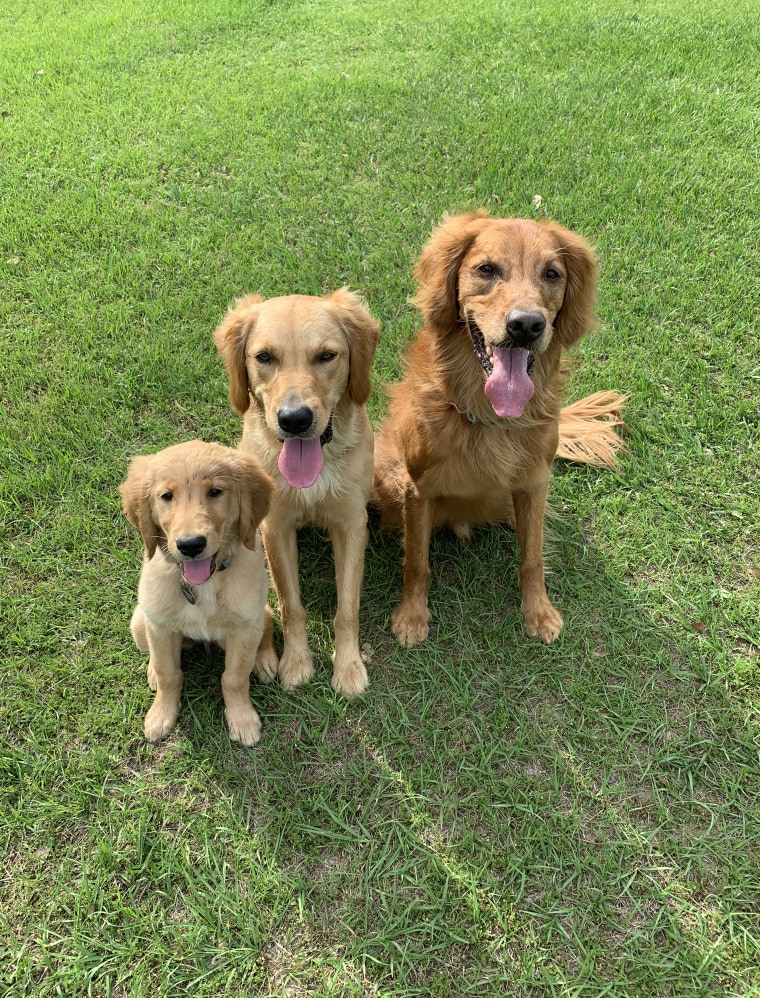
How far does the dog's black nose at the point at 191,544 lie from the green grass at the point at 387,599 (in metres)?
0.91

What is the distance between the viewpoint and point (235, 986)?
2.18m

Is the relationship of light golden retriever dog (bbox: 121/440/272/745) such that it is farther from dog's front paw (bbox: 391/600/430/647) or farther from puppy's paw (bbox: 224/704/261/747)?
dog's front paw (bbox: 391/600/430/647)

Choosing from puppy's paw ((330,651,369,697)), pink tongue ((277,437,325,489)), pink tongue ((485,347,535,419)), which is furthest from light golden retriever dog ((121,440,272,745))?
pink tongue ((485,347,535,419))

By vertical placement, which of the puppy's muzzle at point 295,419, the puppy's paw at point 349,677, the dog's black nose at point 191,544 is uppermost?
the puppy's muzzle at point 295,419

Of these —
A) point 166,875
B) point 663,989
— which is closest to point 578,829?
point 663,989

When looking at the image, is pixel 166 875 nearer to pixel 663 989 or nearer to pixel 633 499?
pixel 663 989

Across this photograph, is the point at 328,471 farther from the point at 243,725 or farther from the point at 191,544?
the point at 243,725

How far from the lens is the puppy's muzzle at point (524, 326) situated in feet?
8.29

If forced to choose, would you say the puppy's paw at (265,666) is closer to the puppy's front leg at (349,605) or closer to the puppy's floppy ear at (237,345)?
the puppy's front leg at (349,605)

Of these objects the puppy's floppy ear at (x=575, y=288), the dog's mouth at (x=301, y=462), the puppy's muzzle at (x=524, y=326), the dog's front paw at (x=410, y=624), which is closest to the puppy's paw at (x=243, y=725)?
the dog's front paw at (x=410, y=624)

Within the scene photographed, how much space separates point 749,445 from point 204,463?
3199 mm

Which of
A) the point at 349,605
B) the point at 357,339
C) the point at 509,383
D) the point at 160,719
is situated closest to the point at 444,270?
the point at 357,339

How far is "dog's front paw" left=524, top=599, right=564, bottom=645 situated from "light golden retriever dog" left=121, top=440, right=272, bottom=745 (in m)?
1.31

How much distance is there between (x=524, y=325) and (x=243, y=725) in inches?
77.9
